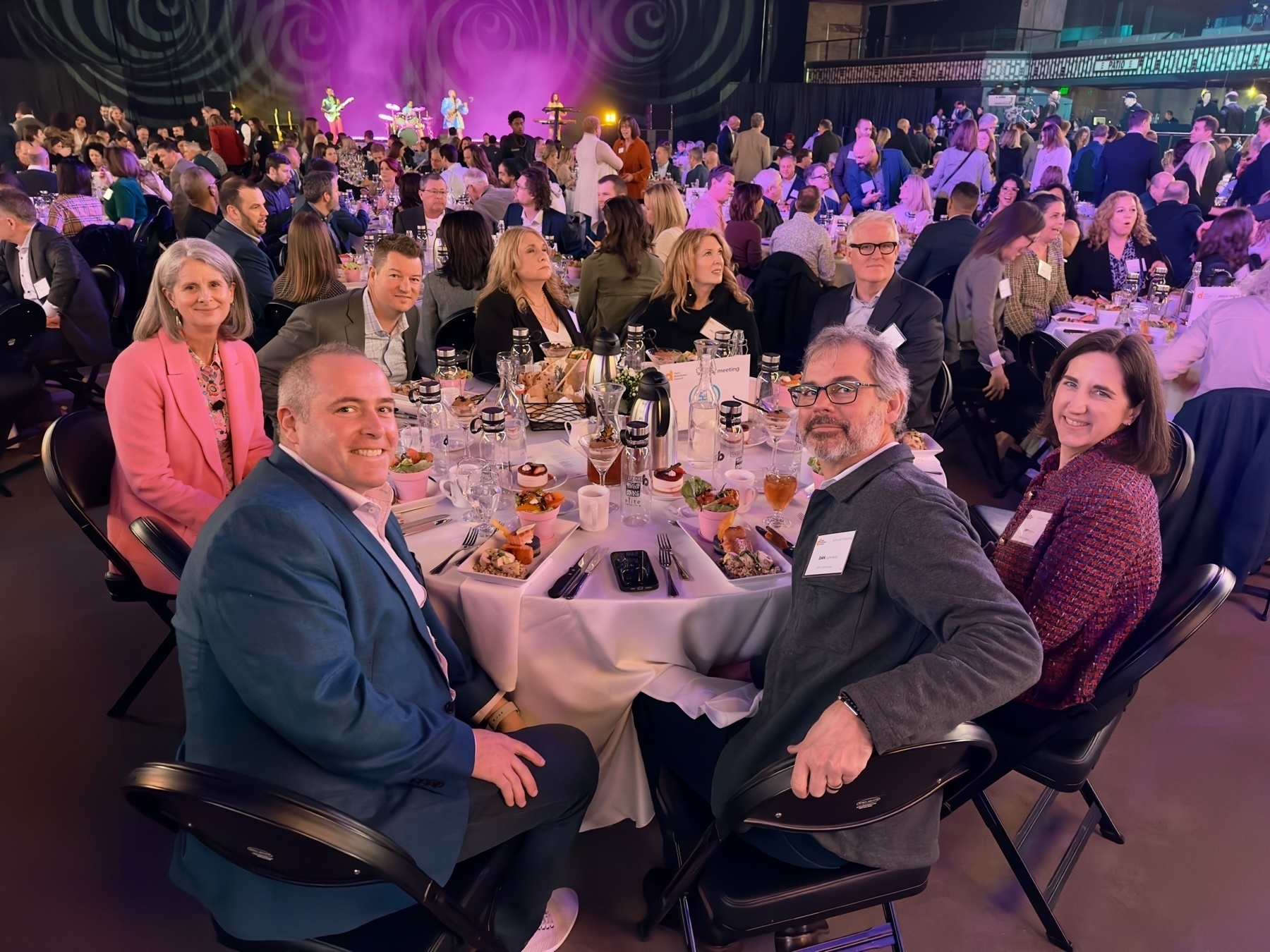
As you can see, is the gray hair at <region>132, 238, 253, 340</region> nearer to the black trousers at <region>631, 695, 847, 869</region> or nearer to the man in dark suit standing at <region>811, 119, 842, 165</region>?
the black trousers at <region>631, 695, 847, 869</region>

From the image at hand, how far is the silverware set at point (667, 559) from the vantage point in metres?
1.85

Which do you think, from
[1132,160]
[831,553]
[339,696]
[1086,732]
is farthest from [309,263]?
[1132,160]

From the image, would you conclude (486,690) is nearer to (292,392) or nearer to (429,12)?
(292,392)

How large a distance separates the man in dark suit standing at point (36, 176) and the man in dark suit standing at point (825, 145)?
8662mm

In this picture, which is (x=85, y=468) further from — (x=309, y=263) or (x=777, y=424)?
(x=777, y=424)

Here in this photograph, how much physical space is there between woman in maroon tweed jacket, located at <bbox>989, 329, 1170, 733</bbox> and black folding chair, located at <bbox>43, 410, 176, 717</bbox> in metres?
2.27

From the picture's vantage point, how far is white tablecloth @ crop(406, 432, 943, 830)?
1840 mm

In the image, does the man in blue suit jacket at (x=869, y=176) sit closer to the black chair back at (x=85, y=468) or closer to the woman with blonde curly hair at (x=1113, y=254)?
the woman with blonde curly hair at (x=1113, y=254)

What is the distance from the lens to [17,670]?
2.97 meters

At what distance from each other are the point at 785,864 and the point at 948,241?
15.3 feet

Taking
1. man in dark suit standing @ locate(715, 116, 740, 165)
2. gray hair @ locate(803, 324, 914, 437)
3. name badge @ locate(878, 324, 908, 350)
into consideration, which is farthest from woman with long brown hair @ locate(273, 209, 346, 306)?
man in dark suit standing @ locate(715, 116, 740, 165)

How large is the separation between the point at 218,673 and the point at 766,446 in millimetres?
1779

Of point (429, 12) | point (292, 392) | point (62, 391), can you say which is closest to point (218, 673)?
point (292, 392)

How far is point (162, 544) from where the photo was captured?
78.1 inches
